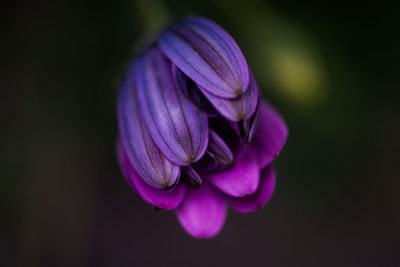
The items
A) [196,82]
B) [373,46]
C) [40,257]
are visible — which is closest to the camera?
[196,82]

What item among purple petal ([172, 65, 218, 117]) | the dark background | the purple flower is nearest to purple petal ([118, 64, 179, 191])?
the purple flower

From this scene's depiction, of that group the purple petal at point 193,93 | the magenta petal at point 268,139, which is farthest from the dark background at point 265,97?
the purple petal at point 193,93

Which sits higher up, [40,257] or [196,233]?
[196,233]

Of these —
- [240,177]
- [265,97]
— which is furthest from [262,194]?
[265,97]

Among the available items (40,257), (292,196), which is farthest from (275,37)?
(40,257)

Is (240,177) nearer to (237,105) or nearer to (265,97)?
(237,105)

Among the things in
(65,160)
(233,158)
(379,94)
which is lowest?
(65,160)

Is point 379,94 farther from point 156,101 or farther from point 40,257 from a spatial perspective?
point 40,257
